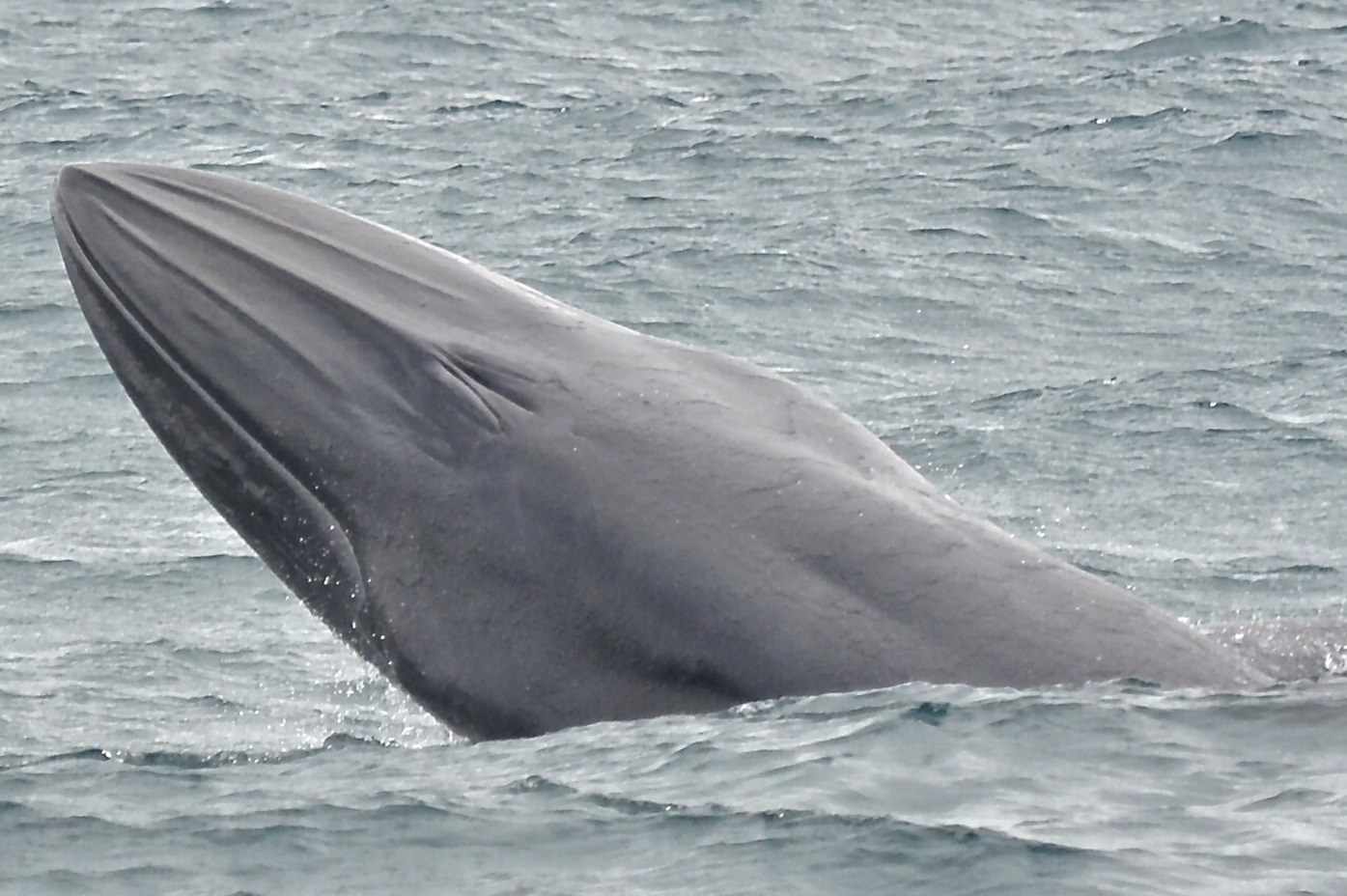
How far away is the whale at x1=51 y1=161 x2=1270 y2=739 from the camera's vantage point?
930cm

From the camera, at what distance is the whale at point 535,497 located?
930 cm

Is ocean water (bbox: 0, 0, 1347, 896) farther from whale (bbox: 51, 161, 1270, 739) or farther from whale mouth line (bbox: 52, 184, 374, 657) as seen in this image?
whale mouth line (bbox: 52, 184, 374, 657)

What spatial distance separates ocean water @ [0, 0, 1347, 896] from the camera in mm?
9211

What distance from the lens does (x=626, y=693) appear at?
935 cm

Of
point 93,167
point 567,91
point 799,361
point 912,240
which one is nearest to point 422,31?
point 567,91

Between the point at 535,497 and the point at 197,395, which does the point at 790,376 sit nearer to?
the point at 197,395

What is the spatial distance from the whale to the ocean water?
27 centimetres

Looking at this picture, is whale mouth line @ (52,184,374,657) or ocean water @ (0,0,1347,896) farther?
whale mouth line @ (52,184,374,657)

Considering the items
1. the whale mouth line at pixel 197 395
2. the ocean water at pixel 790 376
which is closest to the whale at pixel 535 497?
the whale mouth line at pixel 197 395

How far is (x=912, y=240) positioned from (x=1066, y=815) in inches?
870

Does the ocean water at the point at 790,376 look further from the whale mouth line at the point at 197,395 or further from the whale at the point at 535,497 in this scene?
the whale mouth line at the point at 197,395

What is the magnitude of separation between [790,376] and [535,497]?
15.1 metres

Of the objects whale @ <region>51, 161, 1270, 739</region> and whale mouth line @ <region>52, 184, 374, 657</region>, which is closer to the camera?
whale @ <region>51, 161, 1270, 739</region>

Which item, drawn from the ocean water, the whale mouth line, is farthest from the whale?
the ocean water
